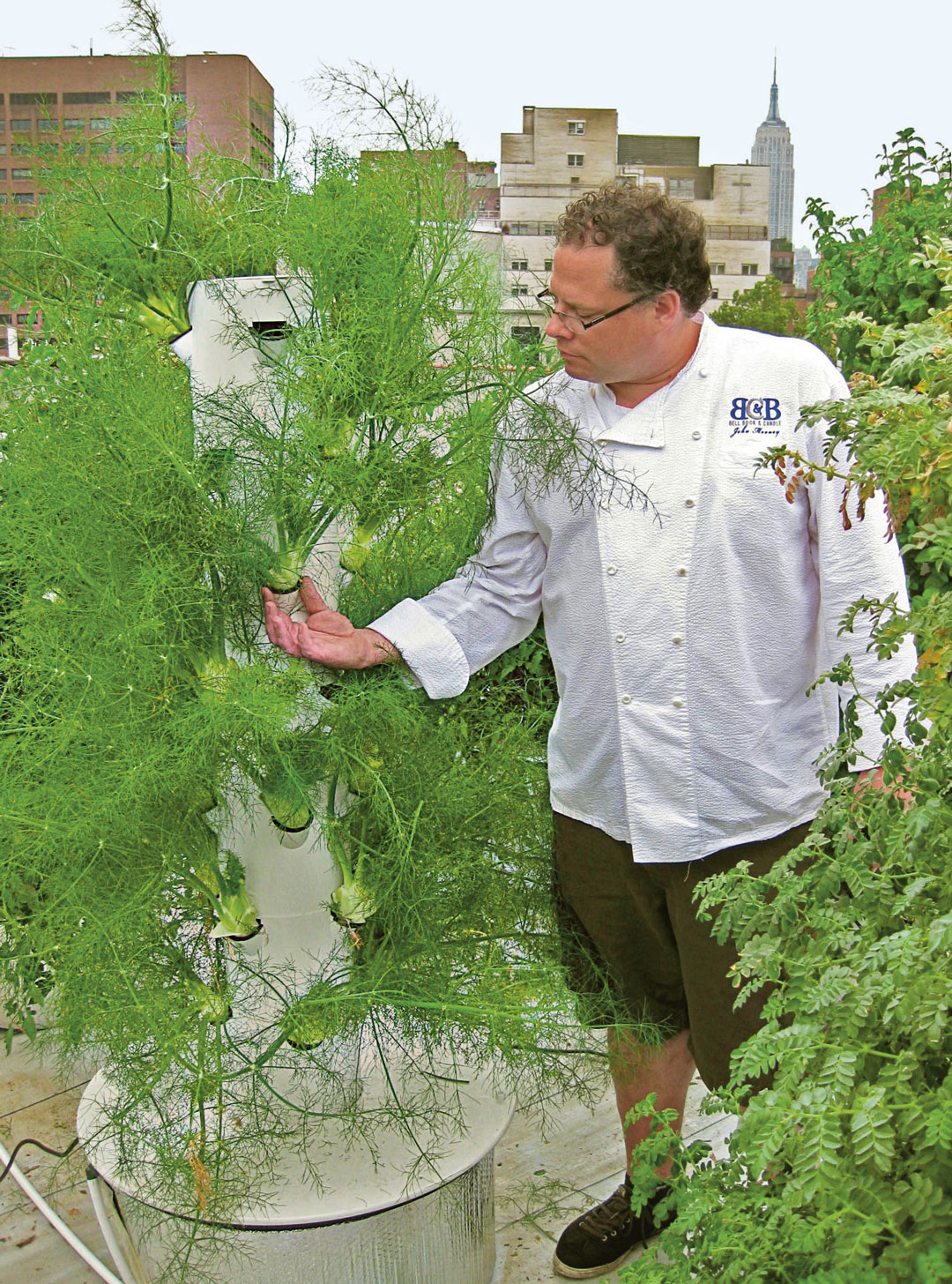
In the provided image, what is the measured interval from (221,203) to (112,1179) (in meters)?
1.28

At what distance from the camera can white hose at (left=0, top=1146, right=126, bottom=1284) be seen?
185cm

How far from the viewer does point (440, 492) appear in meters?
1.62

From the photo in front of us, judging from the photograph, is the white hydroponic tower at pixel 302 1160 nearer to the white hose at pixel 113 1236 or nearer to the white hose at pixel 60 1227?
the white hose at pixel 113 1236

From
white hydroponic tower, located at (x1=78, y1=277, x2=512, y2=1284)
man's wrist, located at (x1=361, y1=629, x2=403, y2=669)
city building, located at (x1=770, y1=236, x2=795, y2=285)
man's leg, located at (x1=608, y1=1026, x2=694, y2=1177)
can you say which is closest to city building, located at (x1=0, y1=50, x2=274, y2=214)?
white hydroponic tower, located at (x1=78, y1=277, x2=512, y2=1284)

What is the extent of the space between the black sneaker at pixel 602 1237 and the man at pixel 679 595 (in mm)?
330

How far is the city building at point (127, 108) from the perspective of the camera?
5.25 feet

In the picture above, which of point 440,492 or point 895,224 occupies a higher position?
point 895,224

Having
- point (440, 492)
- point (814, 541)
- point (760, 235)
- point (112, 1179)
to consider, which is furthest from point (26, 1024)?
point (760, 235)

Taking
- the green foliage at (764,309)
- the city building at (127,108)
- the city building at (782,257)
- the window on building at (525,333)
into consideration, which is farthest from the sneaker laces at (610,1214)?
the city building at (782,257)

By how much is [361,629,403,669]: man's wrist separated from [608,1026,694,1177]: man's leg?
0.67 meters

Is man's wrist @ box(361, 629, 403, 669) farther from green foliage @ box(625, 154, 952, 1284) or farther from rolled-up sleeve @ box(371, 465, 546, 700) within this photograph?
green foliage @ box(625, 154, 952, 1284)

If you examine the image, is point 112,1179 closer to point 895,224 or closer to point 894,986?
point 894,986

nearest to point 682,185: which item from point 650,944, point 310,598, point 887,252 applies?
point 887,252

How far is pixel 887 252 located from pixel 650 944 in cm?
217
